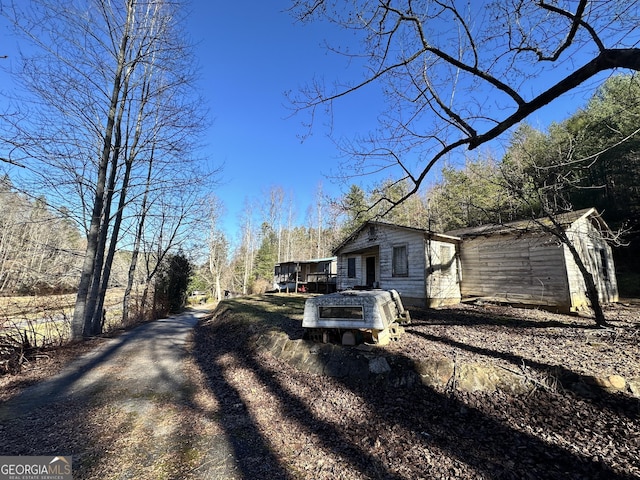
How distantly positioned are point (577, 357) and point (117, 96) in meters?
13.5

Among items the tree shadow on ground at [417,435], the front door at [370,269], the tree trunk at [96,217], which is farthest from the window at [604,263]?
the tree trunk at [96,217]

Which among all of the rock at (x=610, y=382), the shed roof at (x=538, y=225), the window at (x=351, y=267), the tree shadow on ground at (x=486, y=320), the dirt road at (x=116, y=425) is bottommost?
the dirt road at (x=116, y=425)

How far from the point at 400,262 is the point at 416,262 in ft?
3.13

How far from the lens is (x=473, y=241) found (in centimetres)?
1311

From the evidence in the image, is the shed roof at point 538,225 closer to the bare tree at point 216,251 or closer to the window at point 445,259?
the window at point 445,259

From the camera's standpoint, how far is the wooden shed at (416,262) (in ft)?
38.5

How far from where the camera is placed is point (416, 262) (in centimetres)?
1205

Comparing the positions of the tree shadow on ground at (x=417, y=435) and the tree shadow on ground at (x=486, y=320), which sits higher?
the tree shadow on ground at (x=486, y=320)

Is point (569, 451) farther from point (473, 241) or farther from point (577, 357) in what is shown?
point (473, 241)

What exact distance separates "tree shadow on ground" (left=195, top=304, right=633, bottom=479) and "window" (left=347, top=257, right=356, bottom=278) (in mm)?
11882

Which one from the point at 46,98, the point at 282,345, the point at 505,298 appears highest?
the point at 46,98

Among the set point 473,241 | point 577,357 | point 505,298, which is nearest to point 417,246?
point 473,241

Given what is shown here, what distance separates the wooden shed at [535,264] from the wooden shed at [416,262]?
0.88 meters

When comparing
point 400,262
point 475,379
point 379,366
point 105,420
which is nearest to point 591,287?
point 475,379
